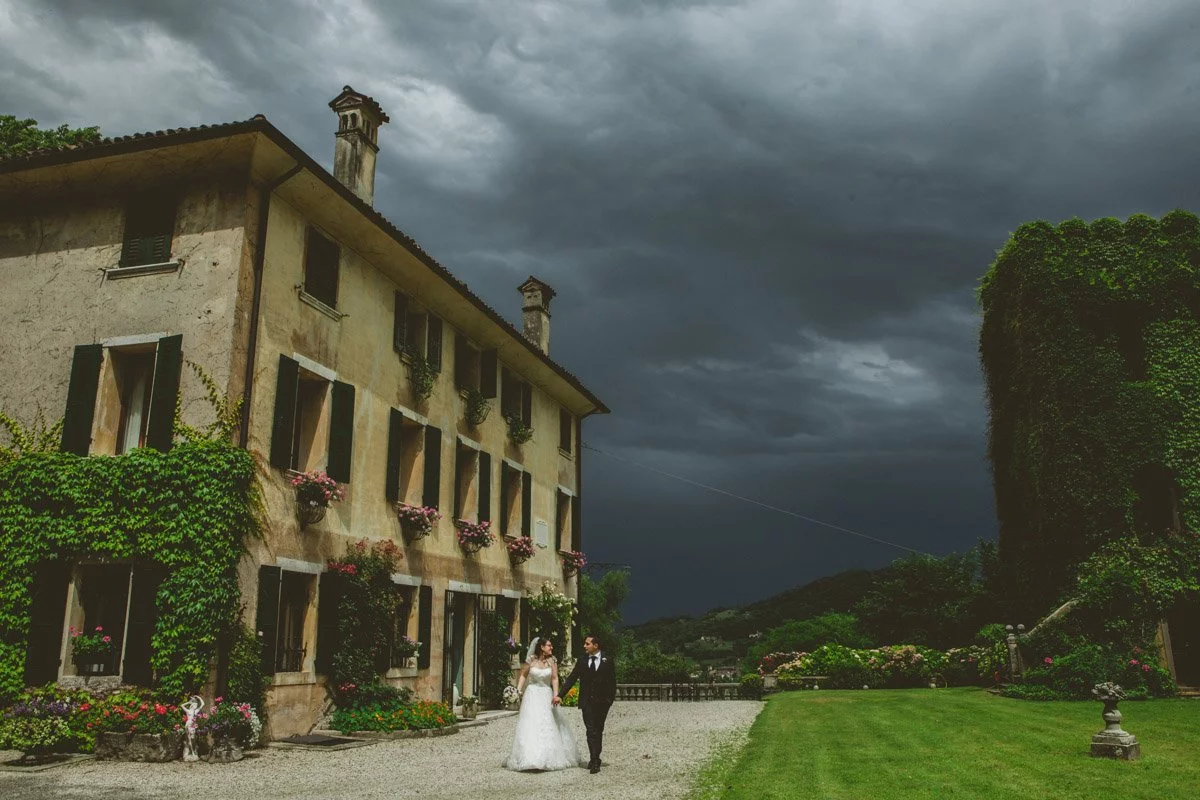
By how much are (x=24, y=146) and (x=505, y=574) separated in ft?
48.9

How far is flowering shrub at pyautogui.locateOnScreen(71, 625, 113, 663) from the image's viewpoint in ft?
41.2

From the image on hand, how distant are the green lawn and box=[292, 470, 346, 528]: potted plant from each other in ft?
23.9

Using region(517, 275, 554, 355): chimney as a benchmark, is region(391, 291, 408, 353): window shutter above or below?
below

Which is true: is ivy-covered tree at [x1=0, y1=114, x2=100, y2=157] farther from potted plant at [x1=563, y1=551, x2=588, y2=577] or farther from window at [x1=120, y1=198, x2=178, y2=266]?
potted plant at [x1=563, y1=551, x2=588, y2=577]

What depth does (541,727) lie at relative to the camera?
11.4 metres

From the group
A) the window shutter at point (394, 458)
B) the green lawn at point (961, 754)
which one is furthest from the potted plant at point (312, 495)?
the green lawn at point (961, 754)

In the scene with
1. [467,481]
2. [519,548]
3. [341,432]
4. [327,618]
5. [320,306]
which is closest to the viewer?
[327,618]

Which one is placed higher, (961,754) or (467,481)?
(467,481)

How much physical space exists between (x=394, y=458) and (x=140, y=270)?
18.1 ft

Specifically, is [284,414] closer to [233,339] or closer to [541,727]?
[233,339]

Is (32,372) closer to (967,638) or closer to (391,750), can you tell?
(391,750)

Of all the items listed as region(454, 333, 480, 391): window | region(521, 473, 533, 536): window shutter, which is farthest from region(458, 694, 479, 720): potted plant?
region(454, 333, 480, 391): window

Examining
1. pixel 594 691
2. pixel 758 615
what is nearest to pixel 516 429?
pixel 594 691

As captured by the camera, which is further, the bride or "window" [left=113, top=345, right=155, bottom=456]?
"window" [left=113, top=345, right=155, bottom=456]
